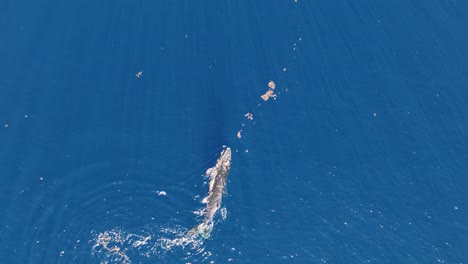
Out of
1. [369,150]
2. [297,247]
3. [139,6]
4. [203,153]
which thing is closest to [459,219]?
[369,150]

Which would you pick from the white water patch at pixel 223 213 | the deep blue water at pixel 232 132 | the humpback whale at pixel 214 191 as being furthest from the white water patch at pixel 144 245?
the white water patch at pixel 223 213

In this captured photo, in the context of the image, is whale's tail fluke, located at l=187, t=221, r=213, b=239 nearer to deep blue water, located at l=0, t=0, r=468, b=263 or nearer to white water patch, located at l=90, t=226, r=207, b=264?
white water patch, located at l=90, t=226, r=207, b=264

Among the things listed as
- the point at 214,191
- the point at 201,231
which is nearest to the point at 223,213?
the point at 214,191

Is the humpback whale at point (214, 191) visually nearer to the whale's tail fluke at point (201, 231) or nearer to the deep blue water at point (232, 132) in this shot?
the whale's tail fluke at point (201, 231)

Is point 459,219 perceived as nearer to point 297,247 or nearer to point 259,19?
point 297,247

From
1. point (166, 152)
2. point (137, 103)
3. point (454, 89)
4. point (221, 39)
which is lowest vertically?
point (166, 152)

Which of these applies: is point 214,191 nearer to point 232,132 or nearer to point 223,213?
point 223,213
